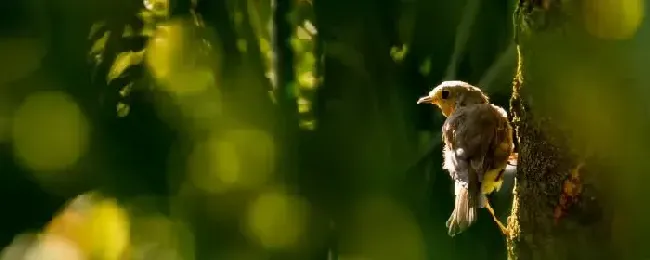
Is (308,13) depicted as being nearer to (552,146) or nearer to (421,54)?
(421,54)

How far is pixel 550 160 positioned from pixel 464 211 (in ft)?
0.33

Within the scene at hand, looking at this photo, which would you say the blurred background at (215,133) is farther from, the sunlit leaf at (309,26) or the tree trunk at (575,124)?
the tree trunk at (575,124)

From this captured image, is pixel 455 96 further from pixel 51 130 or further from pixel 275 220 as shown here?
pixel 51 130

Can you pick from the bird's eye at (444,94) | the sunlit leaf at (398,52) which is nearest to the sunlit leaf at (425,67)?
the sunlit leaf at (398,52)

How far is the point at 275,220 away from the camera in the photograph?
1.73 ft

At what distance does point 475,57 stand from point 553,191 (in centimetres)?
29

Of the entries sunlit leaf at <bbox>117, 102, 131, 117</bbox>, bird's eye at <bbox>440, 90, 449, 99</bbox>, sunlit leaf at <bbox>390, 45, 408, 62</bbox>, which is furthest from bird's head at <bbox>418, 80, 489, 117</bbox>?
sunlit leaf at <bbox>117, 102, 131, 117</bbox>

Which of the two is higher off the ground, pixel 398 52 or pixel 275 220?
pixel 398 52

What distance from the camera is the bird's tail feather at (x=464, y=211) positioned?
1.69ft

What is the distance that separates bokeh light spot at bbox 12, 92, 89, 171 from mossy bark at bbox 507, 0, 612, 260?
0.31 meters

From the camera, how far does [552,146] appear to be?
17.4 inches

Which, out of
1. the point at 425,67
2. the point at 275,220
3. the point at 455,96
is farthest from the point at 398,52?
the point at 275,220

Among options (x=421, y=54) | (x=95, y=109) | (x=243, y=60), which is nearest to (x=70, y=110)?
(x=95, y=109)

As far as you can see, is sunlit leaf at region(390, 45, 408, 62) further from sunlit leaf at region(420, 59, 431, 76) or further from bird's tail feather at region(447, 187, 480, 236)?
bird's tail feather at region(447, 187, 480, 236)
